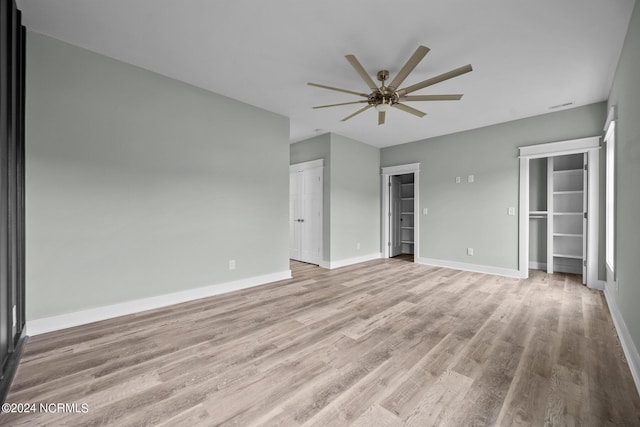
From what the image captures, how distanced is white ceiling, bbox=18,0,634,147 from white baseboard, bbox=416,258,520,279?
8.90ft

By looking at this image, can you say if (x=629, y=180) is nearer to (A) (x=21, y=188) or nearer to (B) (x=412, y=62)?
(B) (x=412, y=62)

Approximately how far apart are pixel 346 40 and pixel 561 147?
3.81 meters

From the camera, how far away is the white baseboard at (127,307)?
2344 millimetres

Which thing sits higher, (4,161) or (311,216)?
(4,161)

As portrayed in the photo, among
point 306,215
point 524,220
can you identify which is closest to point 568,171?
point 524,220

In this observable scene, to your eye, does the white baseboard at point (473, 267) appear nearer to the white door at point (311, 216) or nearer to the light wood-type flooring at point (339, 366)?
the light wood-type flooring at point (339, 366)

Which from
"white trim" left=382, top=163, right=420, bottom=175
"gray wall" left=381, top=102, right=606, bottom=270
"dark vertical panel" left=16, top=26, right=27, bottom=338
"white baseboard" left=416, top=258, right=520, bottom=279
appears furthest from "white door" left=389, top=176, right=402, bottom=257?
"dark vertical panel" left=16, top=26, right=27, bottom=338

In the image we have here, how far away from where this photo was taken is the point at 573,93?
3.45 m

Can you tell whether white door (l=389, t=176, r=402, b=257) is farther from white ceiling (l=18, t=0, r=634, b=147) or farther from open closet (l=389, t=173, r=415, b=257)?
white ceiling (l=18, t=0, r=634, b=147)

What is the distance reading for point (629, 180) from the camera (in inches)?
84.1

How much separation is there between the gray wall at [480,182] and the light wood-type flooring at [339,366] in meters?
1.68

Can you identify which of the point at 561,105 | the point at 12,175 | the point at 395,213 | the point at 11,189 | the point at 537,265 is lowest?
the point at 537,265

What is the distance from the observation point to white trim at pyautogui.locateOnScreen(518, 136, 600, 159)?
149 inches

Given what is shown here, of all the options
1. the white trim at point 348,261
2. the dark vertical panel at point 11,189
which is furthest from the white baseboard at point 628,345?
the dark vertical panel at point 11,189
